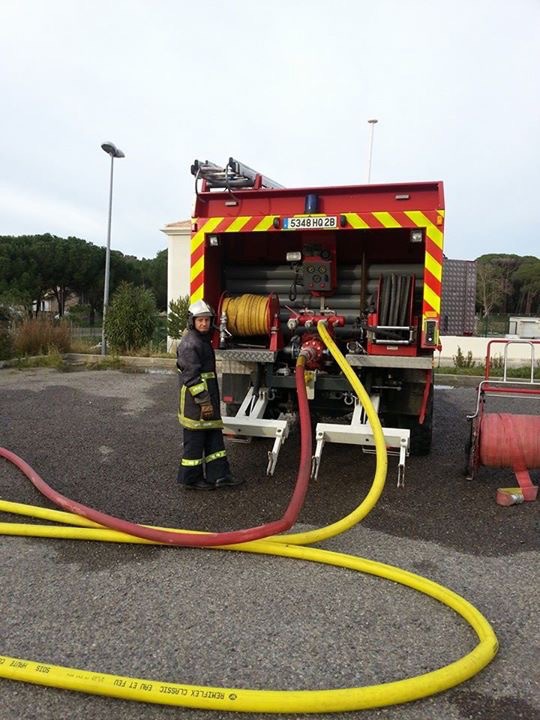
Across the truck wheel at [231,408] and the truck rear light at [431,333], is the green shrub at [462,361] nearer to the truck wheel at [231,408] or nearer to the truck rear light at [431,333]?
the truck wheel at [231,408]

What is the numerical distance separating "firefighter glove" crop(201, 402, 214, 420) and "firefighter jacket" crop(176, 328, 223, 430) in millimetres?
25

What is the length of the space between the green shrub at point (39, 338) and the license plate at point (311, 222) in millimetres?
10339

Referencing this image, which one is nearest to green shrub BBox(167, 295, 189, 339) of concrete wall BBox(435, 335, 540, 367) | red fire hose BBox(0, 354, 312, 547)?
concrete wall BBox(435, 335, 540, 367)

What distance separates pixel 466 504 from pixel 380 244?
2.66 meters

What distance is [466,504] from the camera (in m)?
4.73

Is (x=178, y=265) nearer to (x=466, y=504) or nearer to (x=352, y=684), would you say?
(x=466, y=504)

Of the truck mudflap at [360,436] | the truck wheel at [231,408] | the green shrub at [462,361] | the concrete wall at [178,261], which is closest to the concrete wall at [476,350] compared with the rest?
the green shrub at [462,361]

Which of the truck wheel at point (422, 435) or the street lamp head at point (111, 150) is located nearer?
the truck wheel at point (422, 435)

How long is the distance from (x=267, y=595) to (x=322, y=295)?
355cm

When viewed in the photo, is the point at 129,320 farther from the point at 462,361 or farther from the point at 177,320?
the point at 462,361

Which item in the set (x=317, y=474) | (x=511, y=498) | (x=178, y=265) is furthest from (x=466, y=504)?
(x=178, y=265)

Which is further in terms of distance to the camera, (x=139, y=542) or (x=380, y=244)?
(x=380, y=244)

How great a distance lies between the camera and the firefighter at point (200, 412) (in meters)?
4.78

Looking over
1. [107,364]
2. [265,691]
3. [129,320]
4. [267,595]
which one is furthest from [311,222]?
[129,320]
